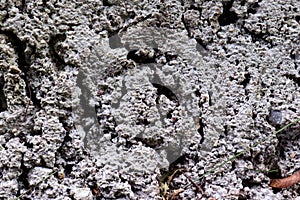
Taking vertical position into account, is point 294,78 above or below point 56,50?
below

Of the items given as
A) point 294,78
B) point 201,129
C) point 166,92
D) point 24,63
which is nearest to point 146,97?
point 166,92

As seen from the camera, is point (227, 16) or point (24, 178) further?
A: point (227, 16)

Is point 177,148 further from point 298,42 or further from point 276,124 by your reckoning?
point 298,42

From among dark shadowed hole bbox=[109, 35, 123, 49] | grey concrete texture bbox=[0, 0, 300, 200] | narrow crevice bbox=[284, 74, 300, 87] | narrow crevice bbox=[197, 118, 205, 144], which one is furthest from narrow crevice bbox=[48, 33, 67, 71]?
narrow crevice bbox=[284, 74, 300, 87]

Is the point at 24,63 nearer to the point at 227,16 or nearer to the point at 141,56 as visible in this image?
the point at 141,56

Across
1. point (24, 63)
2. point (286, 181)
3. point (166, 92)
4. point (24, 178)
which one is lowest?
point (286, 181)
